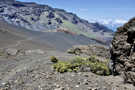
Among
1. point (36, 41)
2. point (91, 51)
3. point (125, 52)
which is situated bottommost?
point (36, 41)

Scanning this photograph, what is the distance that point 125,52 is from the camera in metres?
8.23

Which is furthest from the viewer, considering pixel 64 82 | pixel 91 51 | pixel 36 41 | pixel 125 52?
pixel 36 41

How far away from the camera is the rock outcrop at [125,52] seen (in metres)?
7.56

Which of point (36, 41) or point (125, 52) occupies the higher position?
point (125, 52)

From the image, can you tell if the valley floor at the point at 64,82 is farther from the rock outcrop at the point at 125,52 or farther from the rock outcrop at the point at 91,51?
the rock outcrop at the point at 91,51

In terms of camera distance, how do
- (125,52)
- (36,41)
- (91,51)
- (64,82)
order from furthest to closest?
(36,41)
(91,51)
(125,52)
(64,82)


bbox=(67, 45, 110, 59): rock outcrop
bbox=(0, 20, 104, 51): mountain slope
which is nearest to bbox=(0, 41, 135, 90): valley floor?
bbox=(67, 45, 110, 59): rock outcrop

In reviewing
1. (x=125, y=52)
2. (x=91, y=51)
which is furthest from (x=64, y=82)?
(x=91, y=51)

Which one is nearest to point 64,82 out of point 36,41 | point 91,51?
point 91,51

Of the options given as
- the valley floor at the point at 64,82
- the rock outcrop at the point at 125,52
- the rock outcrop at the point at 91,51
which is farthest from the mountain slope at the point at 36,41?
the rock outcrop at the point at 125,52

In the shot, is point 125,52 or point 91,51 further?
point 91,51

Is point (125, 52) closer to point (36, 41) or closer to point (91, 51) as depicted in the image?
point (91, 51)

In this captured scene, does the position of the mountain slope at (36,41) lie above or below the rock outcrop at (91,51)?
below

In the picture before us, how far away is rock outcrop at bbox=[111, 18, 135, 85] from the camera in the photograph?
7559mm
